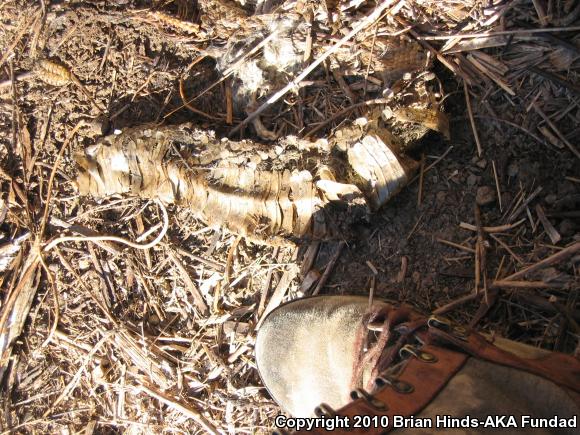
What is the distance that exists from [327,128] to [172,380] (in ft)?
4.26

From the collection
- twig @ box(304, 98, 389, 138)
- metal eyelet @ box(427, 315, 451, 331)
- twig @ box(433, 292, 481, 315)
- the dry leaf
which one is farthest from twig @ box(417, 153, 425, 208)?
the dry leaf

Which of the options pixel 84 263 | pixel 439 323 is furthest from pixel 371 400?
pixel 84 263

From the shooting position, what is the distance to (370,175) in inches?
78.5

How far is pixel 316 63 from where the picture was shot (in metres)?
2.13

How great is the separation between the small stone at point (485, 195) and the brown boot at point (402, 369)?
474 millimetres

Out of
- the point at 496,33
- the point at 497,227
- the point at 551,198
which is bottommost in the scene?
the point at 497,227

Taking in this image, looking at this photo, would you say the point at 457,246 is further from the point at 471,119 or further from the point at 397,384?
the point at 397,384

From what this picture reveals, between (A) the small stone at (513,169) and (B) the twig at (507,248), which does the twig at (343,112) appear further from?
(B) the twig at (507,248)

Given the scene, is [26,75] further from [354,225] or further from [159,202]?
[354,225]

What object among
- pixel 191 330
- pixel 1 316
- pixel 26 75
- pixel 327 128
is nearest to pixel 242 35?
pixel 327 128

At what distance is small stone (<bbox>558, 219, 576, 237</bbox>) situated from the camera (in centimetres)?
180

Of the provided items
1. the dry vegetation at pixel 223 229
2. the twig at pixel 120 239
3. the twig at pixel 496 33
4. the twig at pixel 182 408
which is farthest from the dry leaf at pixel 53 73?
the twig at pixel 496 33

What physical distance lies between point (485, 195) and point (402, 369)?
70 centimetres

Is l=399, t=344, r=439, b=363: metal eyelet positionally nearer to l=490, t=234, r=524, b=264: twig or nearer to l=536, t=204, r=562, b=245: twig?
l=490, t=234, r=524, b=264: twig
